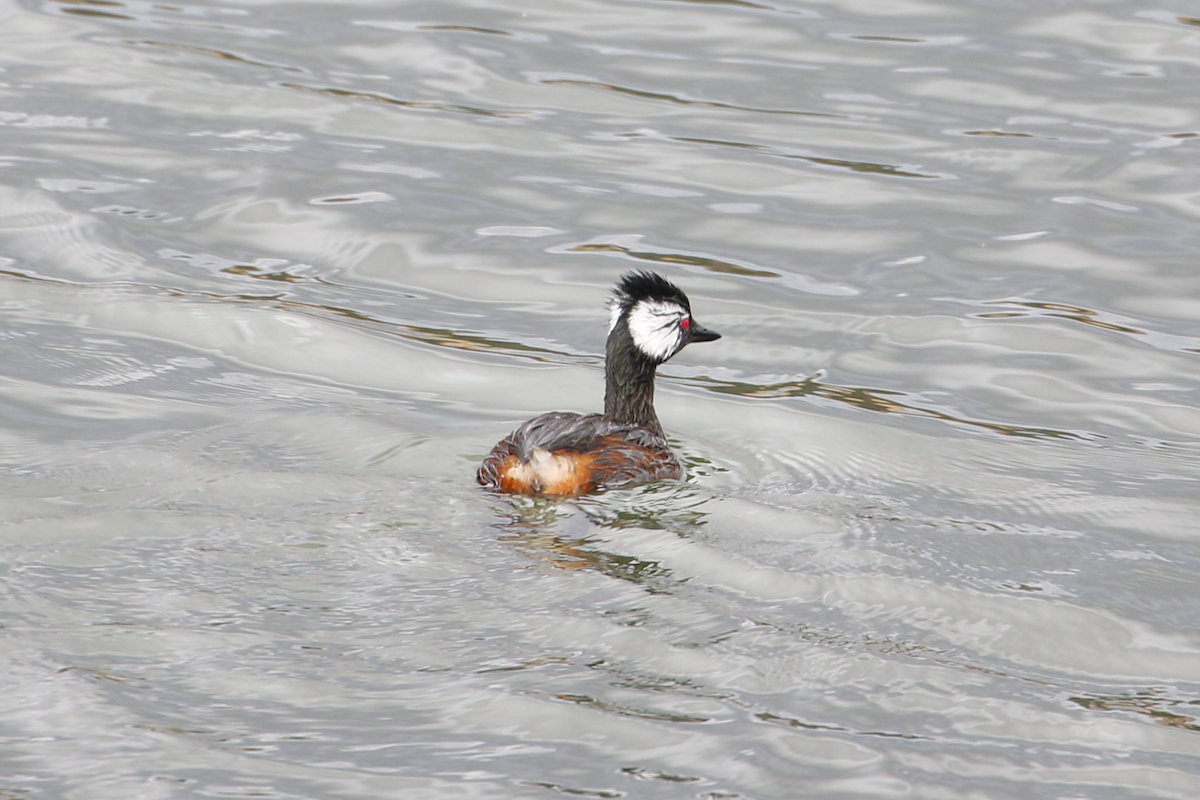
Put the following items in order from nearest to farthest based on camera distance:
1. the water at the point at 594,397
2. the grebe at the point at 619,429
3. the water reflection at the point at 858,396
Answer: the water at the point at 594,397
the grebe at the point at 619,429
the water reflection at the point at 858,396

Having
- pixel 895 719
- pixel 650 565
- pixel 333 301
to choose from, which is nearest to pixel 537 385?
pixel 333 301

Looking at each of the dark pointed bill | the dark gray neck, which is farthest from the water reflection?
the dark gray neck

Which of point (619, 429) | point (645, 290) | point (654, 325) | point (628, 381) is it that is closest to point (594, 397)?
point (628, 381)

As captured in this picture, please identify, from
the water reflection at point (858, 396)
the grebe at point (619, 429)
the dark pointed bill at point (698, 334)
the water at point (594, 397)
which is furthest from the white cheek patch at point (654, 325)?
the water reflection at point (858, 396)

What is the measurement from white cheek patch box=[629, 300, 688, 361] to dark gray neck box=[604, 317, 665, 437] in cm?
4

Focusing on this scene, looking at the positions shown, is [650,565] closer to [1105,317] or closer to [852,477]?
[852,477]

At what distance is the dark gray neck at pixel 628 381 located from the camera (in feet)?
27.5

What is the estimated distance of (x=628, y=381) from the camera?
8.45 meters

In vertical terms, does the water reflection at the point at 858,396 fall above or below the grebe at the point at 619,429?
below

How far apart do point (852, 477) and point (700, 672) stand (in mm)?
2713

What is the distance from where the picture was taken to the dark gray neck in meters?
8.38

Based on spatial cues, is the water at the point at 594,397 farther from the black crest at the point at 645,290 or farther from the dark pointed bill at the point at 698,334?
the black crest at the point at 645,290

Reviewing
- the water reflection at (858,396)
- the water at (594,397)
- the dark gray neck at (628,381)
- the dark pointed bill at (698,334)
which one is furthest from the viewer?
the water reflection at (858,396)

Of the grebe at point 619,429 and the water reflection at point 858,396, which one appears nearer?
the grebe at point 619,429
